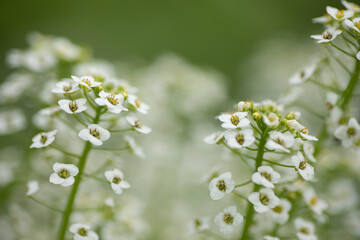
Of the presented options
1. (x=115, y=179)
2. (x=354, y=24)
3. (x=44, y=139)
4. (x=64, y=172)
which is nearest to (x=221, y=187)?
(x=115, y=179)

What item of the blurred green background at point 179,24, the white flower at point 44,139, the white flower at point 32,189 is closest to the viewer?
the white flower at point 44,139

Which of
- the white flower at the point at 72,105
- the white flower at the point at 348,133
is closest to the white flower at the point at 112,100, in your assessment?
the white flower at the point at 72,105

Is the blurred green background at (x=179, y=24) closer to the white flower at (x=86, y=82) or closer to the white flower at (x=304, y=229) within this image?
the white flower at (x=304, y=229)

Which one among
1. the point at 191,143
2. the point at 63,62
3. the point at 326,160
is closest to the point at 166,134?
the point at 191,143

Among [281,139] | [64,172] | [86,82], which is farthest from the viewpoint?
[86,82]

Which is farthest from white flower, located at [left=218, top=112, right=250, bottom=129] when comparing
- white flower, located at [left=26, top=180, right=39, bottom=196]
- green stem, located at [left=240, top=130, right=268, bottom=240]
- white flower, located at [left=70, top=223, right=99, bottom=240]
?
white flower, located at [left=26, top=180, right=39, bottom=196]

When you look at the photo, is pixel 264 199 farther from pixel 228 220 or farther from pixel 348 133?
pixel 348 133
